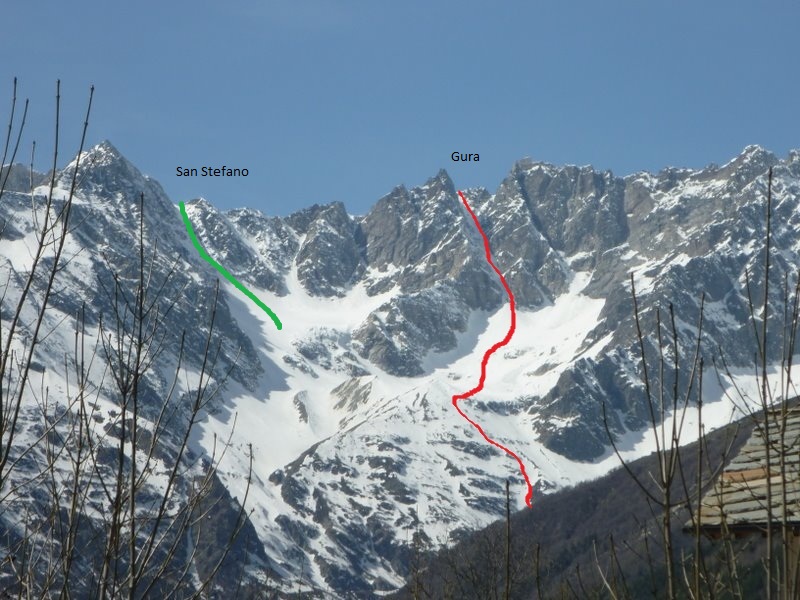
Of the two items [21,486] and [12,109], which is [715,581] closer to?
[21,486]

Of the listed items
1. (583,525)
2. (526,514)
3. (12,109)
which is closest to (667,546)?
(12,109)

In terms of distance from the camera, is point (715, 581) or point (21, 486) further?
point (21, 486)

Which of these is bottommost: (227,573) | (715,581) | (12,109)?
(715,581)

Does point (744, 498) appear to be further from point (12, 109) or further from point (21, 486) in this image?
point (12, 109)

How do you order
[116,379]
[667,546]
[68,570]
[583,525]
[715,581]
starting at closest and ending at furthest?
[667,546] → [715,581] → [68,570] → [116,379] → [583,525]

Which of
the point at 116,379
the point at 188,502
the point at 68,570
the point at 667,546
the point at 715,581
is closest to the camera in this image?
the point at 667,546

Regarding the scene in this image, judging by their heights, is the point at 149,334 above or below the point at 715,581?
above

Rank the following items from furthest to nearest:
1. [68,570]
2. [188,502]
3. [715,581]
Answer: [188,502] → [68,570] → [715,581]

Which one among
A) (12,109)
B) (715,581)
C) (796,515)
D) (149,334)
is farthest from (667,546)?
(12,109)

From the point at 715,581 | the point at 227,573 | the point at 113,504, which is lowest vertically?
the point at 715,581
